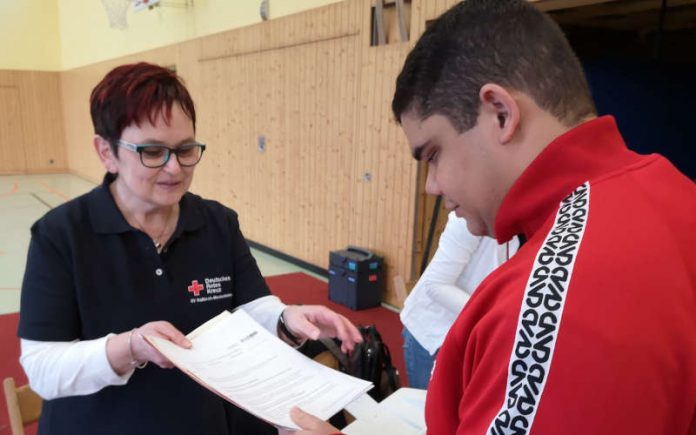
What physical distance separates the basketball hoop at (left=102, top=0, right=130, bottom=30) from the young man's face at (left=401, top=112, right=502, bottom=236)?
11.5 m

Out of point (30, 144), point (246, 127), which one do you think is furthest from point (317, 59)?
point (30, 144)

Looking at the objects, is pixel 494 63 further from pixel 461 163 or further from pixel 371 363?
pixel 371 363

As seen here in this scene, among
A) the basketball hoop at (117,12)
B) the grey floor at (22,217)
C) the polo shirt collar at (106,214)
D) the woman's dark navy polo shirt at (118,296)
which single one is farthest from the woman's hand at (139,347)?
Answer: the basketball hoop at (117,12)

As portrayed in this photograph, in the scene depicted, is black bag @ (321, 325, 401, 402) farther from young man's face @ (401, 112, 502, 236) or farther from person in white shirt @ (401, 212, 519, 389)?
young man's face @ (401, 112, 502, 236)

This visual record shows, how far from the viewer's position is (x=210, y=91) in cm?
765

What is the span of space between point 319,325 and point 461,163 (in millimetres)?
892

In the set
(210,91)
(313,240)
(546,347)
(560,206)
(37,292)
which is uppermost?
(210,91)

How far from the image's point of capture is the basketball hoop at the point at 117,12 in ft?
35.1

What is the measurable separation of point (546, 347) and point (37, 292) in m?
1.18

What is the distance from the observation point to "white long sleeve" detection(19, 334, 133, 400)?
1166 mm

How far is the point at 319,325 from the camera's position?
1501mm

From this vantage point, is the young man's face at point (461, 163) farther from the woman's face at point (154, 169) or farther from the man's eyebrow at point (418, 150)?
the woman's face at point (154, 169)

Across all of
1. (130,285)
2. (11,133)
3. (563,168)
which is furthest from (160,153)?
(11,133)

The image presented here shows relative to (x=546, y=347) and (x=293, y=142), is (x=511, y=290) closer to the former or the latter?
(x=546, y=347)
